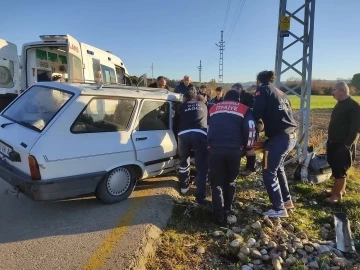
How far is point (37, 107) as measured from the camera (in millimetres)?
4395

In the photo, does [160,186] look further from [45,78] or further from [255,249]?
[45,78]

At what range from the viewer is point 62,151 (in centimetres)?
384

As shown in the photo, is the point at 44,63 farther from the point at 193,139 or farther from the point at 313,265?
the point at 313,265

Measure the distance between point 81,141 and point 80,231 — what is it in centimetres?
111

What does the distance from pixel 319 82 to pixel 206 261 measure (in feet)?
160

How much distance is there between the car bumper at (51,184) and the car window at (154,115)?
108cm

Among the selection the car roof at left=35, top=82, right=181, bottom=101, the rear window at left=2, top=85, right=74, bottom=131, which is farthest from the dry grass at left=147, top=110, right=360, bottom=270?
the rear window at left=2, top=85, right=74, bottom=131

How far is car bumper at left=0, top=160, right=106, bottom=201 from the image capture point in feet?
12.1

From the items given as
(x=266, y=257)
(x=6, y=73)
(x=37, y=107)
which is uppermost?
(x=6, y=73)

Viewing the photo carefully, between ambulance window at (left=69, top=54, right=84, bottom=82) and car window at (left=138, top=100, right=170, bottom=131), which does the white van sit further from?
ambulance window at (left=69, top=54, right=84, bottom=82)

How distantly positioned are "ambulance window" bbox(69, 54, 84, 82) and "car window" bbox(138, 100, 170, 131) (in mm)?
4280

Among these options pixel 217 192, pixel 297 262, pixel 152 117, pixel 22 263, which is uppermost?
pixel 152 117

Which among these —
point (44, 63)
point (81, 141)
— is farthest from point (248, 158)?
point (44, 63)

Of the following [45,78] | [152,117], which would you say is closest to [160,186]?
[152,117]
